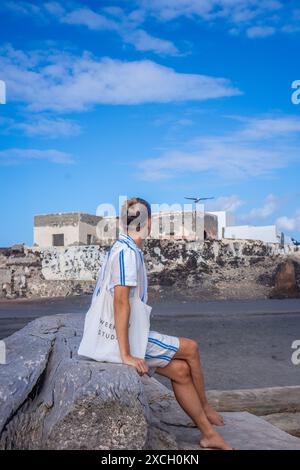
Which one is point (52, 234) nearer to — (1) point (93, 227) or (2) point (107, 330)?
(1) point (93, 227)

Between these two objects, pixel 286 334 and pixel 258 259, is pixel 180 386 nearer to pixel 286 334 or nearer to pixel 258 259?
pixel 286 334

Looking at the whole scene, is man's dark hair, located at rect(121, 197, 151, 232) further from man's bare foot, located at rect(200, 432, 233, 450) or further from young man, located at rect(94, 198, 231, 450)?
man's bare foot, located at rect(200, 432, 233, 450)

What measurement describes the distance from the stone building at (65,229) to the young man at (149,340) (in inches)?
951

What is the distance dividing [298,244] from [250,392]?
18.2 metres

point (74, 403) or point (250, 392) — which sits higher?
point (74, 403)

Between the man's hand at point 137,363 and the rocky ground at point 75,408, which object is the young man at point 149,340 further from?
the rocky ground at point 75,408

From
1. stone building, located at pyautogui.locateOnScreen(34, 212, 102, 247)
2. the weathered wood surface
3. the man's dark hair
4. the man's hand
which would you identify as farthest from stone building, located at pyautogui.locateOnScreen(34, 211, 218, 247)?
the man's hand

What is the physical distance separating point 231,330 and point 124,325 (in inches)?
313

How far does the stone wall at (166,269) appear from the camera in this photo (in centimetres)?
1831

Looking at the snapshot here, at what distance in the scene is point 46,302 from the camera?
16.6 metres

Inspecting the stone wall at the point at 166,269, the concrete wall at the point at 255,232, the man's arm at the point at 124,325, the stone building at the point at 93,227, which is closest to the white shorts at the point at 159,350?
the man's arm at the point at 124,325

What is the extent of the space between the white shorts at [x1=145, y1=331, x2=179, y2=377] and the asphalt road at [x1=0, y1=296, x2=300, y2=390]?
3.00m

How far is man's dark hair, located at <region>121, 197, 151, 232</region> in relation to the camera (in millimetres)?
3619
